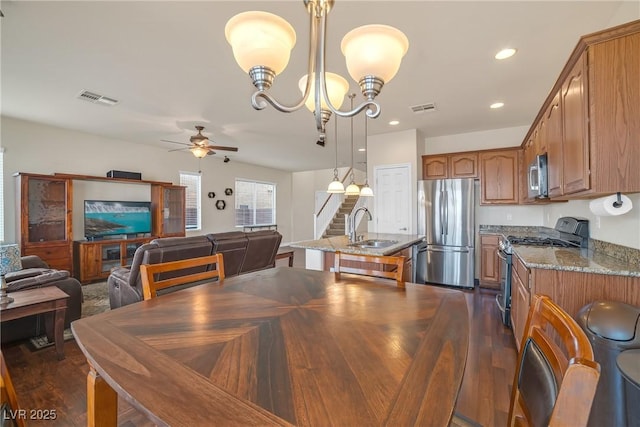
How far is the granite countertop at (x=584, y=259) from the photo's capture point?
5.69ft

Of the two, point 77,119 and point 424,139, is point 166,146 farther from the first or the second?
point 424,139

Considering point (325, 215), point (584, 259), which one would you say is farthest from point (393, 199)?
point (325, 215)

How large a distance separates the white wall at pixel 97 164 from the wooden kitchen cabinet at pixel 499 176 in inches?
239

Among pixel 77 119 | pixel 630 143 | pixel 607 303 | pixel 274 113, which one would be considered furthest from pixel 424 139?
pixel 77 119

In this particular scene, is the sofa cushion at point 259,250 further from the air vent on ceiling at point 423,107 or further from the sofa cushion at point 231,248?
the air vent on ceiling at point 423,107

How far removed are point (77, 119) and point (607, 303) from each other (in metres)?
6.33

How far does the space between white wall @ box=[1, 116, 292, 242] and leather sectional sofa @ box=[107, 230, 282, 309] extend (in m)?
2.85

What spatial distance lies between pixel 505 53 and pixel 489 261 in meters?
3.04

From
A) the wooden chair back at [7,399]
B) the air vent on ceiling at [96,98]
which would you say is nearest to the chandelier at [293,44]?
the wooden chair back at [7,399]

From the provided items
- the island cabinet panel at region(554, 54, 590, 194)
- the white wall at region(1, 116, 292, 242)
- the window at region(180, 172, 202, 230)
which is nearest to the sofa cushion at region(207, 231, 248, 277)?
the island cabinet panel at region(554, 54, 590, 194)

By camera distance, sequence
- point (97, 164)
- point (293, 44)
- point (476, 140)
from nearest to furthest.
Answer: point (293, 44), point (476, 140), point (97, 164)

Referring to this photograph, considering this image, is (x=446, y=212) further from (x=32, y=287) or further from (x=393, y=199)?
(x=32, y=287)

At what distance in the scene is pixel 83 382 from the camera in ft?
6.66

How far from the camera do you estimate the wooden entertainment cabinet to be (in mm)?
4176
